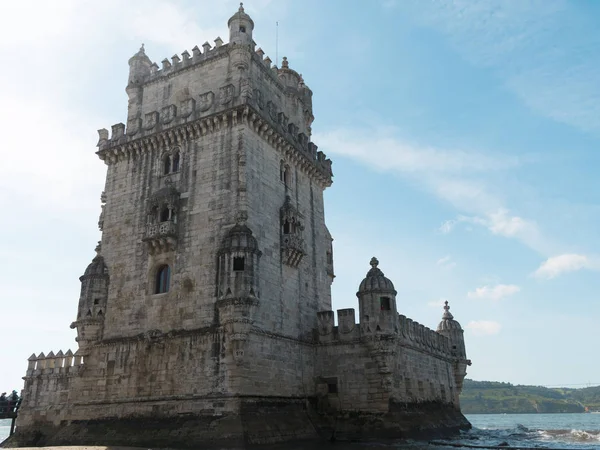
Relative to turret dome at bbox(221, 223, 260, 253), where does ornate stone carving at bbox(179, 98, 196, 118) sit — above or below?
above

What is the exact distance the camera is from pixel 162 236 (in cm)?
2584

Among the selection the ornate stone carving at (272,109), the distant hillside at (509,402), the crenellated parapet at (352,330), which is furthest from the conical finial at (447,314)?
the distant hillside at (509,402)

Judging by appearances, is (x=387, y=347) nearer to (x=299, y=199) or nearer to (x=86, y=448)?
(x=299, y=199)

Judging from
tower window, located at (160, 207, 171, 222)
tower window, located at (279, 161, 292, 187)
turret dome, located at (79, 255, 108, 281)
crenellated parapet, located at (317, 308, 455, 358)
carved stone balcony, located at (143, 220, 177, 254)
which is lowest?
crenellated parapet, located at (317, 308, 455, 358)

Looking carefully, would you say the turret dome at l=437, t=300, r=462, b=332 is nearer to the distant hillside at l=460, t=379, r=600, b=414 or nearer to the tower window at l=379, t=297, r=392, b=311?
the tower window at l=379, t=297, r=392, b=311

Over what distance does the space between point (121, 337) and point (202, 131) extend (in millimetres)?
11567

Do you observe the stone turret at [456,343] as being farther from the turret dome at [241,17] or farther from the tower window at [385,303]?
the turret dome at [241,17]

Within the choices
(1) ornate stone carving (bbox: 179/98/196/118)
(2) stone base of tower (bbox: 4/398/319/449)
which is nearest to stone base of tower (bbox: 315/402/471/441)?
(2) stone base of tower (bbox: 4/398/319/449)

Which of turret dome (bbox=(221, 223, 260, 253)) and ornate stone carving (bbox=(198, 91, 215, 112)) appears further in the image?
ornate stone carving (bbox=(198, 91, 215, 112))

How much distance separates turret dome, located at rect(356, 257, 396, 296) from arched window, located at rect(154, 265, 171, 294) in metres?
10.4

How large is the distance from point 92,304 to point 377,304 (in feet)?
49.8

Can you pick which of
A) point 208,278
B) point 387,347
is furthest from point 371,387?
point 208,278

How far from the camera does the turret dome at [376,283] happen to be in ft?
91.8

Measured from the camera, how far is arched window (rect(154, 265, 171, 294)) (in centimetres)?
2587
